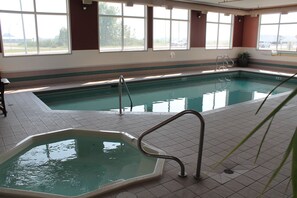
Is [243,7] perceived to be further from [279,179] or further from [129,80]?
[279,179]

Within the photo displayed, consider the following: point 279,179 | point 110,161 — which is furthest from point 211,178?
point 110,161

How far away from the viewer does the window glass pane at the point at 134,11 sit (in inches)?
359

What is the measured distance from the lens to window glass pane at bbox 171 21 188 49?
10.5 metres

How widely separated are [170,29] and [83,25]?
3.62 metres

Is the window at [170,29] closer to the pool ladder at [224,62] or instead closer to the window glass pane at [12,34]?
the pool ladder at [224,62]

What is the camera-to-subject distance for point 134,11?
30.3ft

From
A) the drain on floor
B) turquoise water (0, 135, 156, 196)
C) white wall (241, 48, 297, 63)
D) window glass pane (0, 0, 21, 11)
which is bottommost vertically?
turquoise water (0, 135, 156, 196)

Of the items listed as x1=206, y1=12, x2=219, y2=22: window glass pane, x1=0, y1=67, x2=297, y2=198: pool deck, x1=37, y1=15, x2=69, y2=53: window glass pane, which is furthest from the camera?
x1=206, y1=12, x2=219, y2=22: window glass pane

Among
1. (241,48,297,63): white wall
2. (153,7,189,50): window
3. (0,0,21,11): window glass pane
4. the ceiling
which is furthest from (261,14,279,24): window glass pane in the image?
(0,0,21,11): window glass pane

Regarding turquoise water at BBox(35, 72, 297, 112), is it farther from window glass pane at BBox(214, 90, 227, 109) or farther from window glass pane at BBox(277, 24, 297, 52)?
window glass pane at BBox(277, 24, 297, 52)

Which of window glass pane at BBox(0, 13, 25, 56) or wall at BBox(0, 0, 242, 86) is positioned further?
wall at BBox(0, 0, 242, 86)

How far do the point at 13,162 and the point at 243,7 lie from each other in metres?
10.3

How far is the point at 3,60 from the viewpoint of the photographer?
7.01 meters

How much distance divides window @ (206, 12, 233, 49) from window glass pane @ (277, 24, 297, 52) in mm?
2107
